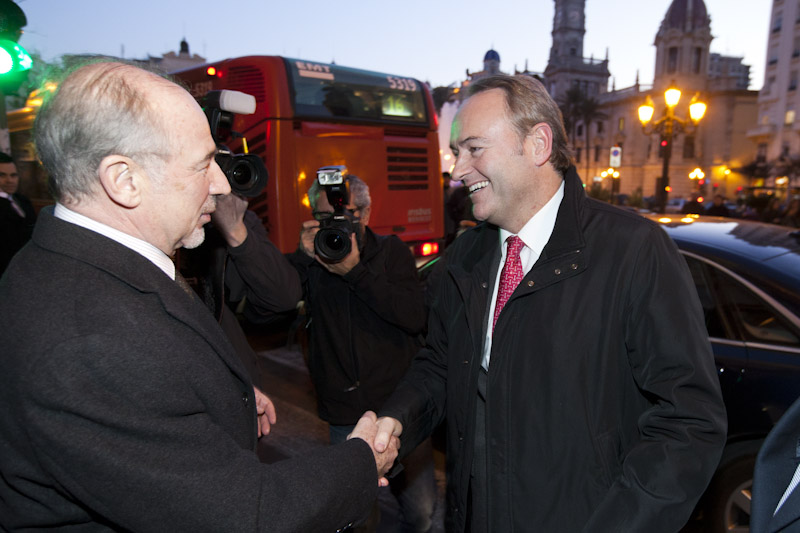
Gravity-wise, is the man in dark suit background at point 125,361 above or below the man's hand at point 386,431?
above

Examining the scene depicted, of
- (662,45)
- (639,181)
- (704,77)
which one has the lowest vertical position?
(639,181)

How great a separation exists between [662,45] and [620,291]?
243ft

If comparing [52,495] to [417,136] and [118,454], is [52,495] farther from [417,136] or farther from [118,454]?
[417,136]

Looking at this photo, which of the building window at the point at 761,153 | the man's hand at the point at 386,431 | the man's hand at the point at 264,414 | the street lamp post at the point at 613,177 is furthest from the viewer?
the building window at the point at 761,153

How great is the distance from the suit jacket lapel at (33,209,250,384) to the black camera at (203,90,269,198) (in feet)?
3.21

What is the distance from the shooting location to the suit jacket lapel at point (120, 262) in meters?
1.19

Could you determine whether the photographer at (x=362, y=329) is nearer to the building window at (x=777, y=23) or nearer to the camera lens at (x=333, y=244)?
the camera lens at (x=333, y=244)

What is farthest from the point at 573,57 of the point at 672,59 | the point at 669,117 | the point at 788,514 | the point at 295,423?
the point at 788,514

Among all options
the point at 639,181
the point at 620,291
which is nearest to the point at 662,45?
the point at 639,181

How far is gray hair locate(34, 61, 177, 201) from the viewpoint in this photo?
1.23 m

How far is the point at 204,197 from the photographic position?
4.80ft

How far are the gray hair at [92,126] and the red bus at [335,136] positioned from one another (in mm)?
4958

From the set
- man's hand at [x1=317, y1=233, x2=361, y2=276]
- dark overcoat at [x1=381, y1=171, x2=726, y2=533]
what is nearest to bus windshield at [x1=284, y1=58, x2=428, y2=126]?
man's hand at [x1=317, y1=233, x2=361, y2=276]

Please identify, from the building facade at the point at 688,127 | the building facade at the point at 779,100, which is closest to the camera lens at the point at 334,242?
the building facade at the point at 779,100
